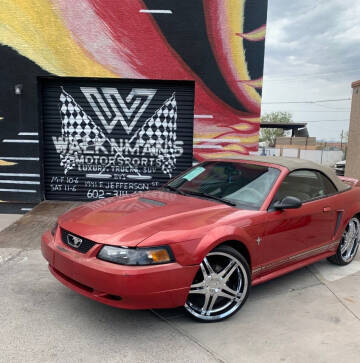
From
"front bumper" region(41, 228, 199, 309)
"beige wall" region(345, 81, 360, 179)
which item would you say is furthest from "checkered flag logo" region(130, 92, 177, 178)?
"beige wall" region(345, 81, 360, 179)

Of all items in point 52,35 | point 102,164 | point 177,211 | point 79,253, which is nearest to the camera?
point 79,253

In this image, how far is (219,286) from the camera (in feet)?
10.1

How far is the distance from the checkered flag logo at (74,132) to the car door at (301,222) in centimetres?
481

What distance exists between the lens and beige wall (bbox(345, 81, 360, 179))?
13.5 m

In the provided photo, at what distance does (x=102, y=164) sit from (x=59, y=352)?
536 cm

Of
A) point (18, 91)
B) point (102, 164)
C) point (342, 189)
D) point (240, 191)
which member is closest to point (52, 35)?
point (18, 91)

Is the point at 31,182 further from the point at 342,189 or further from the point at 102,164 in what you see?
the point at 342,189

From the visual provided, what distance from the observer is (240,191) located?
370 cm

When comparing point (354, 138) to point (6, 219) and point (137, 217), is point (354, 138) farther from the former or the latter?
point (137, 217)

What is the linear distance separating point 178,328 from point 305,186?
2232 millimetres

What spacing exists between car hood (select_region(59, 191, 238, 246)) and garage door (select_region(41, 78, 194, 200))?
3925mm

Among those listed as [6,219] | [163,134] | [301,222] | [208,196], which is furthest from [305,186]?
[6,219]

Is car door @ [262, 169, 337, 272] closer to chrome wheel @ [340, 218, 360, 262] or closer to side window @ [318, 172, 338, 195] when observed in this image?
side window @ [318, 172, 338, 195]

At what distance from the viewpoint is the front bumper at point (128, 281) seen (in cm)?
261
